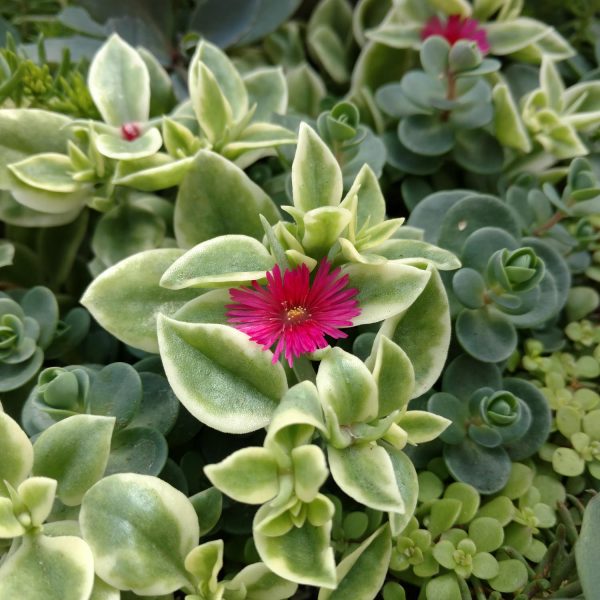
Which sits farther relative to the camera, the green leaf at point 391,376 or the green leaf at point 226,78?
the green leaf at point 226,78

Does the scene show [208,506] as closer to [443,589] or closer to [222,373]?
[222,373]

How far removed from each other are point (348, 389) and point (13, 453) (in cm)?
28

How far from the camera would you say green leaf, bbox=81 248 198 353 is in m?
0.63

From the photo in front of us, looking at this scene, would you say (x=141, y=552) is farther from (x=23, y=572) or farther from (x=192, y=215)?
(x=192, y=215)

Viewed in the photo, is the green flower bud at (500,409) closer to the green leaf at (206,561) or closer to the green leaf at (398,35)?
the green leaf at (206,561)

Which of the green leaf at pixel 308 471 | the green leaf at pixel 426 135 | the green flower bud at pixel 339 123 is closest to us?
the green leaf at pixel 308 471

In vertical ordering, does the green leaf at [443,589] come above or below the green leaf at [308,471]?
below

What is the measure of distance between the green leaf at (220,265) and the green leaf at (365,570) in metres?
0.26

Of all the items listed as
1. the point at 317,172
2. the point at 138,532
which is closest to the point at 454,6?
the point at 317,172

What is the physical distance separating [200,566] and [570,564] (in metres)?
0.34

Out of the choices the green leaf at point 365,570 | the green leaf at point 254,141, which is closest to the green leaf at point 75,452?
the green leaf at point 365,570

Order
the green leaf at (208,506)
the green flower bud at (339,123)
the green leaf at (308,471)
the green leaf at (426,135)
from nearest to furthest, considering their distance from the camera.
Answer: the green leaf at (308,471)
the green leaf at (208,506)
the green flower bud at (339,123)
the green leaf at (426,135)

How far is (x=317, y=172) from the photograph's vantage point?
24.3 inches

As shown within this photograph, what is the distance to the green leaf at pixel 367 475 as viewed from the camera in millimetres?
498
